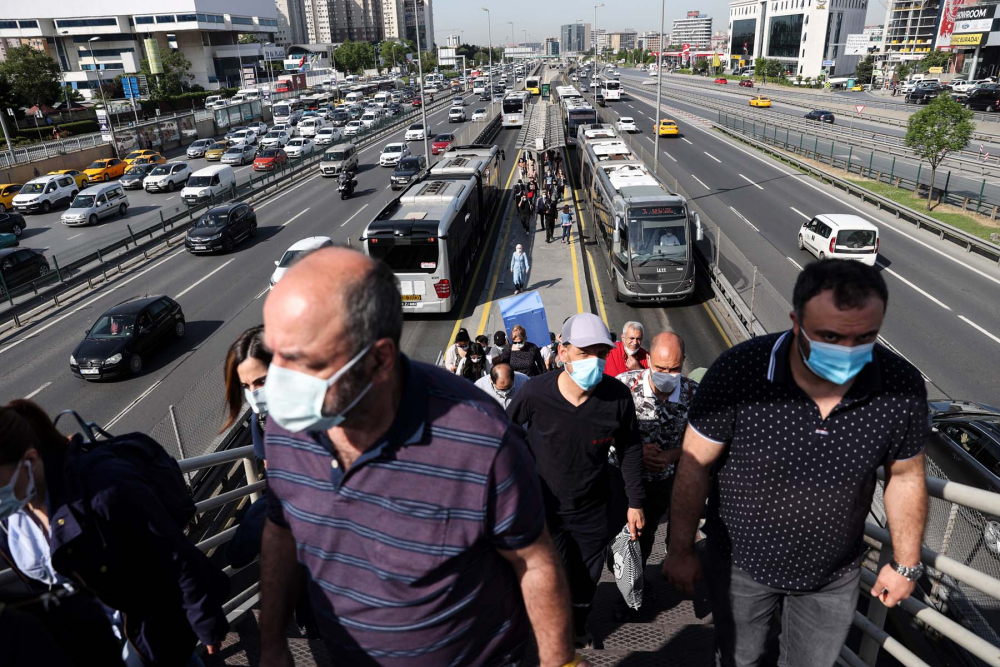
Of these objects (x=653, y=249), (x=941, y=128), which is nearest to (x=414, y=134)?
(x=941, y=128)

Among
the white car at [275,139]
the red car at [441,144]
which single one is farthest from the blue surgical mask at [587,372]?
the white car at [275,139]

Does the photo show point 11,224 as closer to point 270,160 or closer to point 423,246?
point 270,160

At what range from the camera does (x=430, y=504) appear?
6.06 feet

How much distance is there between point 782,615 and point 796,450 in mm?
890

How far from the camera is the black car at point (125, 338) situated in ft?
50.0

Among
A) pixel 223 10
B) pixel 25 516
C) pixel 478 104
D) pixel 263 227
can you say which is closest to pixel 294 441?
pixel 25 516

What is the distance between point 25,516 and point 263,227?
98.0ft

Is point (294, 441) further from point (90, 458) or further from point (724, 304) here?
point (724, 304)

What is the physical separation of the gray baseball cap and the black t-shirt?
9.8 inches

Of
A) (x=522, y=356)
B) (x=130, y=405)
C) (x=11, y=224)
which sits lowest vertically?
(x=130, y=405)

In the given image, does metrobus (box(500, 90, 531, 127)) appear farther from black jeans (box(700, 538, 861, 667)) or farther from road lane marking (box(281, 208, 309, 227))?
black jeans (box(700, 538, 861, 667))

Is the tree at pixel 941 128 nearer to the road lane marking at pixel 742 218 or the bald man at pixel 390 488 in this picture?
the road lane marking at pixel 742 218

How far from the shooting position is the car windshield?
15844 millimetres

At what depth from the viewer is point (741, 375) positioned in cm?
260
